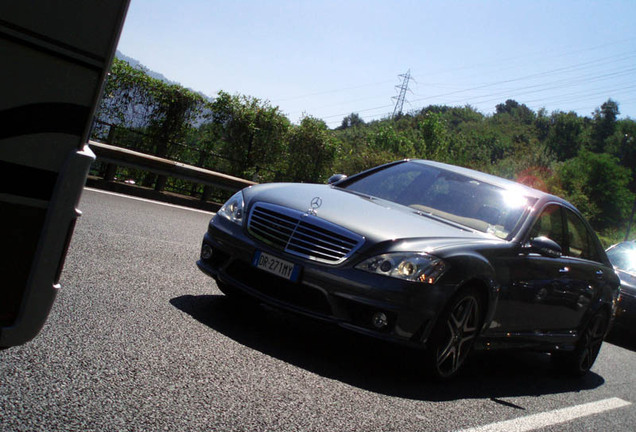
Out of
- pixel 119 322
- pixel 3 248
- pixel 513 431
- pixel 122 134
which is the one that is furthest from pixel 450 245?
pixel 122 134

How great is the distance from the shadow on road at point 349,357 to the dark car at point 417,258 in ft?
0.70

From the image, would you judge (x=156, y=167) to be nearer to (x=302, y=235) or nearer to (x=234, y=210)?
(x=234, y=210)

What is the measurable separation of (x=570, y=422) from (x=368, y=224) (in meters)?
2.17

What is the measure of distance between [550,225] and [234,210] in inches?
119

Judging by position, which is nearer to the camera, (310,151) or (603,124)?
(310,151)

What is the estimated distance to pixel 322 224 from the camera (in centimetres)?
534

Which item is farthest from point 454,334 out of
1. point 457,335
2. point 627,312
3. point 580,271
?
point 627,312

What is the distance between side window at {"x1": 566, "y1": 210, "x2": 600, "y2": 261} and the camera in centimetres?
729

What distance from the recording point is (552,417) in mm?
5527

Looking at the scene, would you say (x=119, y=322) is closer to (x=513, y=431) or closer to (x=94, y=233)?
(x=513, y=431)

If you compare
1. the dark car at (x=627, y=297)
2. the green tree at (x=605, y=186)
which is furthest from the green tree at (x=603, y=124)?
the dark car at (x=627, y=297)

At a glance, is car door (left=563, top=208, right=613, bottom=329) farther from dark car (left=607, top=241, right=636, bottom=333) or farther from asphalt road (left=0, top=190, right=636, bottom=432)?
dark car (left=607, top=241, right=636, bottom=333)

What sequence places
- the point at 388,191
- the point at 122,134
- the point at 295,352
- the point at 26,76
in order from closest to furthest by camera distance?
the point at 26,76 → the point at 295,352 → the point at 388,191 → the point at 122,134

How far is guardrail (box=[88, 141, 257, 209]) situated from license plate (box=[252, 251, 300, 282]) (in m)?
8.08
